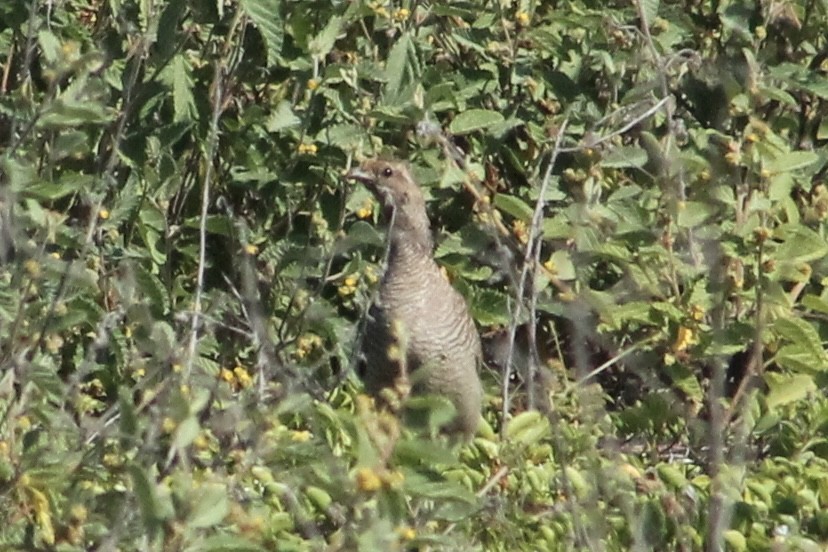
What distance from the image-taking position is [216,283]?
6934mm

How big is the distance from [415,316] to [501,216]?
91 cm

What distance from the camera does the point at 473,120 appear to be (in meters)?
6.52

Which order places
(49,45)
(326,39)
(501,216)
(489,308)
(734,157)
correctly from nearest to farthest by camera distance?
1. (49,45)
2. (734,157)
3. (326,39)
4. (489,308)
5. (501,216)

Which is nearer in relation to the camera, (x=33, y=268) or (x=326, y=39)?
(x=33, y=268)

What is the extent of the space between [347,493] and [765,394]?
10.1ft

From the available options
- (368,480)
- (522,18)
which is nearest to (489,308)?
(522,18)

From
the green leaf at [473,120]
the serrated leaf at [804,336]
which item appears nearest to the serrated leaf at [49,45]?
the green leaf at [473,120]

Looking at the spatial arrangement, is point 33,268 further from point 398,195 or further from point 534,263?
point 398,195

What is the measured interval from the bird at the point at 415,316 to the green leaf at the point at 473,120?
0.25m

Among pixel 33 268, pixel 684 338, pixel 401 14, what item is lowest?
pixel 684 338

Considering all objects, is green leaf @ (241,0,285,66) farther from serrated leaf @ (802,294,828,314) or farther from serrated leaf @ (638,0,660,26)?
serrated leaf @ (802,294,828,314)

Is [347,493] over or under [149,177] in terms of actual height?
over

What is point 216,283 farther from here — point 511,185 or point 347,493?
point 347,493

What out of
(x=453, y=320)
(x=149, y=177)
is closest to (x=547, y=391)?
(x=453, y=320)
